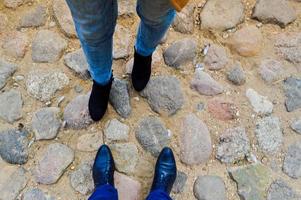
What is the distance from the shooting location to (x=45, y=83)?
5.98 feet

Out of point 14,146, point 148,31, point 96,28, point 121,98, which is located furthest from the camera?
point 121,98

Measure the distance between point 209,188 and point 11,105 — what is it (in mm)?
816

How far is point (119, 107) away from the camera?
1.78 metres

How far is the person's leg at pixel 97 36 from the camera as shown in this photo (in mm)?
1178

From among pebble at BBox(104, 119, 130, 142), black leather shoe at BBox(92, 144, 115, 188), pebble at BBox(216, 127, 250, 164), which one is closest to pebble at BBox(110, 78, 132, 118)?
pebble at BBox(104, 119, 130, 142)

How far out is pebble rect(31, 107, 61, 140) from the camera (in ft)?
5.64

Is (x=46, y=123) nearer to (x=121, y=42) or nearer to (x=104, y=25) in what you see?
(x=121, y=42)

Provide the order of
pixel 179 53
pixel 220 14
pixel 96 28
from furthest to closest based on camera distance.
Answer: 1. pixel 220 14
2. pixel 179 53
3. pixel 96 28

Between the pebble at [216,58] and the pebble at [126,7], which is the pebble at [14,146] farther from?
the pebble at [216,58]

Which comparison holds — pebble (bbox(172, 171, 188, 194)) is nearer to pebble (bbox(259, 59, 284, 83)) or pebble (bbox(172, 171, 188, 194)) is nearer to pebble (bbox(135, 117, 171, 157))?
pebble (bbox(135, 117, 171, 157))

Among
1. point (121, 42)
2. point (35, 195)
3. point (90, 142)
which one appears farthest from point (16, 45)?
point (35, 195)

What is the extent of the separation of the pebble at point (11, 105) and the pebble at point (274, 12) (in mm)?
1067

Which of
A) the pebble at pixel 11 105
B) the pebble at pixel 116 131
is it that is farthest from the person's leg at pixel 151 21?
the pebble at pixel 11 105

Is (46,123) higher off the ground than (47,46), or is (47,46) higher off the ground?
(47,46)
